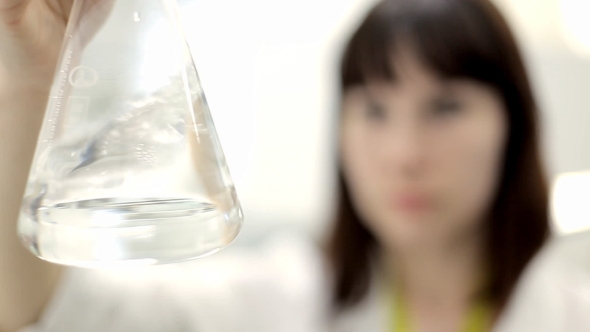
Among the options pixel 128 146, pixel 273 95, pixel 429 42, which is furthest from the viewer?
pixel 273 95

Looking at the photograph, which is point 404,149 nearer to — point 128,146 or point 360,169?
point 360,169

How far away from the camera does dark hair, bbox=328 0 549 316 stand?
0.60 m

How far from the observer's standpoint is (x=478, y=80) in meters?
0.61

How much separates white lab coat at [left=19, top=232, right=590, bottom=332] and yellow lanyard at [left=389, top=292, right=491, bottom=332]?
0.02 meters

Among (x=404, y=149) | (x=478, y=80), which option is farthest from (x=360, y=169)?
(x=478, y=80)

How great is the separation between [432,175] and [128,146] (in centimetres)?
50

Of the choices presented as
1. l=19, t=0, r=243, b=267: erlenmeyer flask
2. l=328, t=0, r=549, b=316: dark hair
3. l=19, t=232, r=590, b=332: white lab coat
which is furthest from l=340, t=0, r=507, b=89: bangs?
l=19, t=0, r=243, b=267: erlenmeyer flask

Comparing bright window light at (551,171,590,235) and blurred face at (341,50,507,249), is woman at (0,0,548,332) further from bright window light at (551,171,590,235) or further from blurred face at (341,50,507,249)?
bright window light at (551,171,590,235)

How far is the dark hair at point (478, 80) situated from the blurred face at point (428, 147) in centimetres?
2

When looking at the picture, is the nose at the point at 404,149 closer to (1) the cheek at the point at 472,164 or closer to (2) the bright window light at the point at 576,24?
(1) the cheek at the point at 472,164

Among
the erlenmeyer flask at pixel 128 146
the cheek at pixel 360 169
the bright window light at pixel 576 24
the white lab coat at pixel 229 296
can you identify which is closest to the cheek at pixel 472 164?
the cheek at pixel 360 169

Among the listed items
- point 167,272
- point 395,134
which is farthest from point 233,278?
point 395,134

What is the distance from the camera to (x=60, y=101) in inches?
9.4

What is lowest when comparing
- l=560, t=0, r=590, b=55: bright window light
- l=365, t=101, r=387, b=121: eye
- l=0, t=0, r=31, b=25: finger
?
l=365, t=101, r=387, b=121: eye
